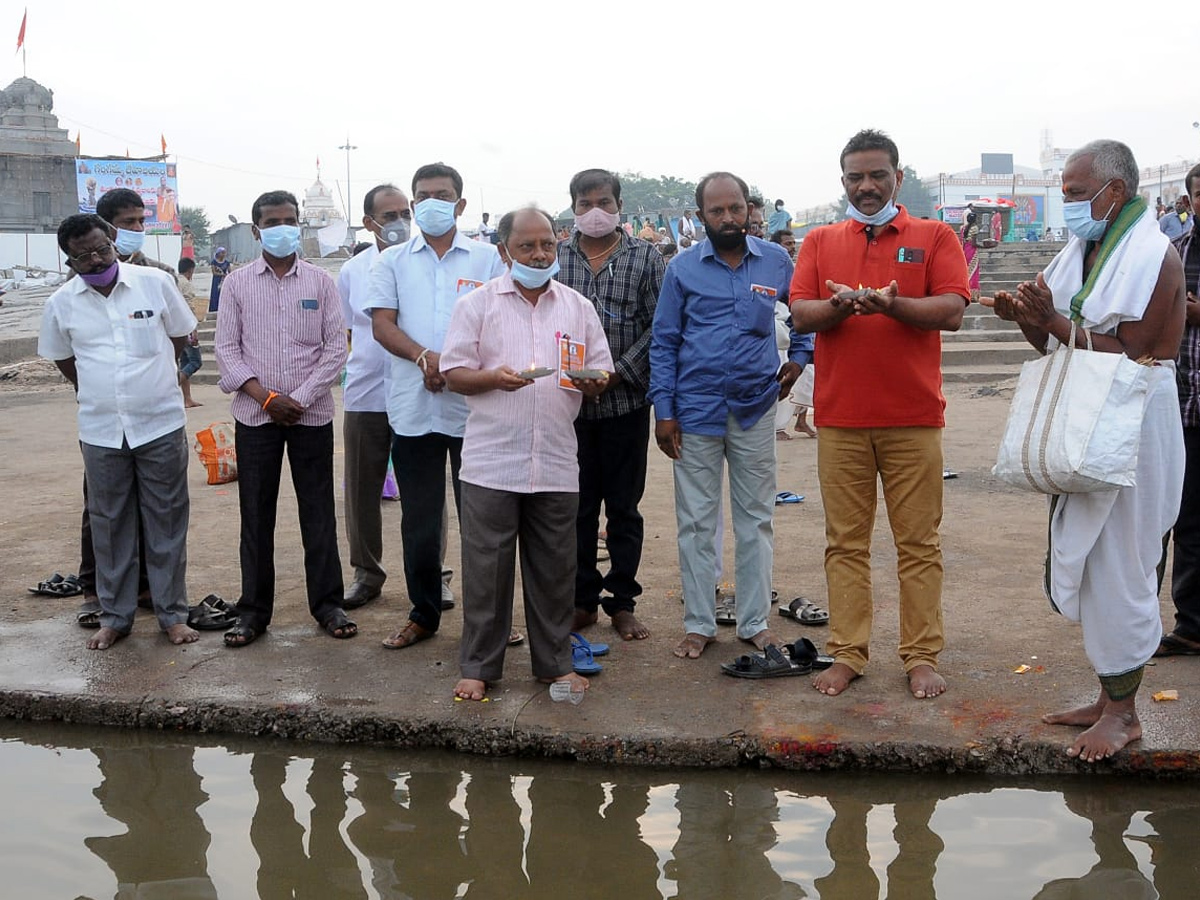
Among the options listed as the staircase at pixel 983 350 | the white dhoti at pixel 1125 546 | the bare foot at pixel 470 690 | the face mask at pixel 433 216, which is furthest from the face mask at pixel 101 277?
the staircase at pixel 983 350

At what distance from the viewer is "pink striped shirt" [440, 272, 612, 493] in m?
4.13

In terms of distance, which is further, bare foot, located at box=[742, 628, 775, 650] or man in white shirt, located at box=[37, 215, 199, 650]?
man in white shirt, located at box=[37, 215, 199, 650]

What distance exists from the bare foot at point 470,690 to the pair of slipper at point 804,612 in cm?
153

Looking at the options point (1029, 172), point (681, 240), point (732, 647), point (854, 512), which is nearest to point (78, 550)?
point (732, 647)

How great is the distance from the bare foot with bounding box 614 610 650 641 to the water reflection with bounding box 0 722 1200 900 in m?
1.09

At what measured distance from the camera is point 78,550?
21.5 feet

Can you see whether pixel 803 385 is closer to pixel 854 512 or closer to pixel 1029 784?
pixel 854 512

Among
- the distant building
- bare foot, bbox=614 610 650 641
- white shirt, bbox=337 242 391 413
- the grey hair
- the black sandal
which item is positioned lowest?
the black sandal

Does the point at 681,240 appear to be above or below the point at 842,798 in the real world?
above

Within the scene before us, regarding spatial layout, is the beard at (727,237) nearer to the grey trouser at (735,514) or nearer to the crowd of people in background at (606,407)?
the crowd of people in background at (606,407)

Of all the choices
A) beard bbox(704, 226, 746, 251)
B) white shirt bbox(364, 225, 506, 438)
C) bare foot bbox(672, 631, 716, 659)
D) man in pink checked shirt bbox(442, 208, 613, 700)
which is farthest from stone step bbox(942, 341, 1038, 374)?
man in pink checked shirt bbox(442, 208, 613, 700)

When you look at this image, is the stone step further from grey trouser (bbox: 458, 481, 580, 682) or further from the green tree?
the green tree

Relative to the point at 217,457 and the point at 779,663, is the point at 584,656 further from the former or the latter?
the point at 217,457

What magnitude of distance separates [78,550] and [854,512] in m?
4.53
